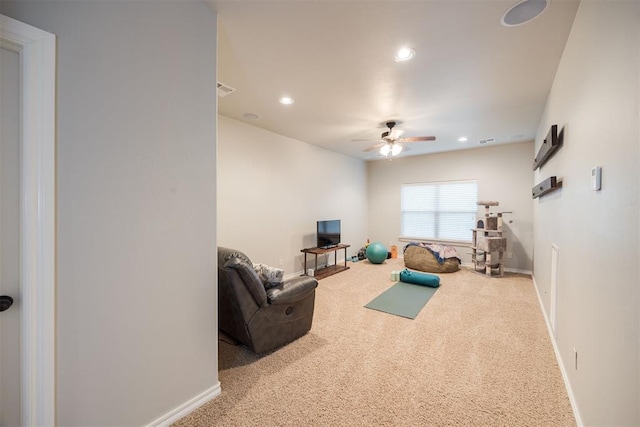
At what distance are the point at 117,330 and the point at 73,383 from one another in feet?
0.85

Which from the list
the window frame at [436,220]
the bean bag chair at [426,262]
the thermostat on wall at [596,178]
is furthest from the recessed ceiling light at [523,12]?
the window frame at [436,220]

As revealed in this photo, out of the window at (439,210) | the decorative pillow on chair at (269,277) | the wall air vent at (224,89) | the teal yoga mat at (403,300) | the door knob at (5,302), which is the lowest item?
the teal yoga mat at (403,300)

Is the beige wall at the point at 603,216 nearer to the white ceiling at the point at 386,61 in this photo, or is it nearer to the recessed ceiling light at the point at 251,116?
the white ceiling at the point at 386,61

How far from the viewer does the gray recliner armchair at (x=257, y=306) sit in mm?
2203

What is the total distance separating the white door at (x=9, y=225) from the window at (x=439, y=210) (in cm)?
668

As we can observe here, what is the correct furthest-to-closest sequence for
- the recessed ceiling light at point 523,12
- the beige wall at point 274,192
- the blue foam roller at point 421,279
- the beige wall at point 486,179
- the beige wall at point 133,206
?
1. the beige wall at point 486,179
2. the blue foam roller at point 421,279
3. the beige wall at point 274,192
4. the recessed ceiling light at point 523,12
5. the beige wall at point 133,206

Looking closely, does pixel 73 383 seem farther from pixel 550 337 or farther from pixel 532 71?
pixel 532 71

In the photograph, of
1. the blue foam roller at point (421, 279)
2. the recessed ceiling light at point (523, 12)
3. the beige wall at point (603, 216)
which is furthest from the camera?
the blue foam roller at point (421, 279)

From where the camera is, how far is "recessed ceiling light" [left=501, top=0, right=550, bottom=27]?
1664 millimetres

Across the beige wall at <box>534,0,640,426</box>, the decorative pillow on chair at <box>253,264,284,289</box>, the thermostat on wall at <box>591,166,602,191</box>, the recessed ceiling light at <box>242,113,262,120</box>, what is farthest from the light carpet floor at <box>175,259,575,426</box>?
the recessed ceiling light at <box>242,113,262,120</box>

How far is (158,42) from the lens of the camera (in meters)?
1.49

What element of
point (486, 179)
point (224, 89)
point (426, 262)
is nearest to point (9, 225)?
point (224, 89)

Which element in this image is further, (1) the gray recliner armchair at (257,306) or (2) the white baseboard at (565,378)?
(1) the gray recliner armchair at (257,306)

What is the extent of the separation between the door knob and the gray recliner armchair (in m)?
1.23
